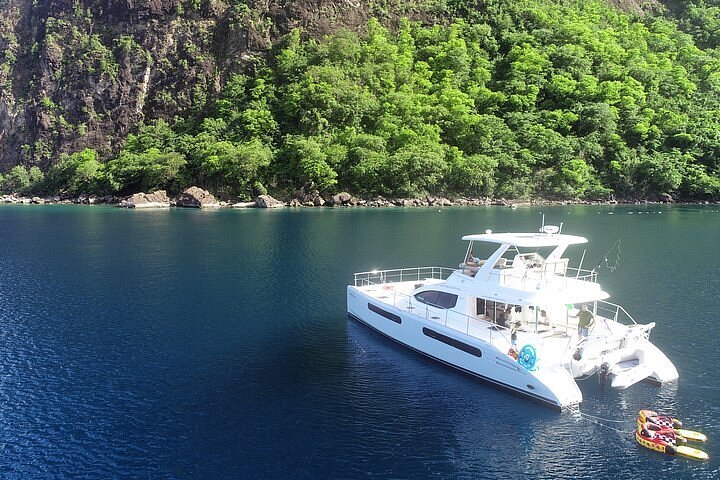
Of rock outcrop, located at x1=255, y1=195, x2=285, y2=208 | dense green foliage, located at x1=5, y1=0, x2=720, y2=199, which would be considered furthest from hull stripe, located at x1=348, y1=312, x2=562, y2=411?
dense green foliage, located at x1=5, y1=0, x2=720, y2=199

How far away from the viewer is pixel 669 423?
21.4 meters

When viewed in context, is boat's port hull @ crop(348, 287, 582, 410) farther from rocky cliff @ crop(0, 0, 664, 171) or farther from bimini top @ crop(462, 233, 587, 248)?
rocky cliff @ crop(0, 0, 664, 171)

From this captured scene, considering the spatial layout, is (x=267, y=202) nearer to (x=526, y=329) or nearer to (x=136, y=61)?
(x=136, y=61)

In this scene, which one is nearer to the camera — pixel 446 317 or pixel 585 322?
pixel 585 322

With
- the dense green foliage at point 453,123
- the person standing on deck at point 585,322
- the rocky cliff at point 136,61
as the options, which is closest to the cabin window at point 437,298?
the person standing on deck at point 585,322

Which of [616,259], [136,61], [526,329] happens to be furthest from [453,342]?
[136,61]

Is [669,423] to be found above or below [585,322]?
below

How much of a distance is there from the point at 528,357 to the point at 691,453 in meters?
7.07

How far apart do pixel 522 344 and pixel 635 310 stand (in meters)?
16.8

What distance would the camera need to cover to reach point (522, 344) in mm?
26422

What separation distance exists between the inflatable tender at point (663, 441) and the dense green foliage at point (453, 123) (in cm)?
10568

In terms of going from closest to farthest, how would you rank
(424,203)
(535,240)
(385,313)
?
(535,240)
(385,313)
(424,203)

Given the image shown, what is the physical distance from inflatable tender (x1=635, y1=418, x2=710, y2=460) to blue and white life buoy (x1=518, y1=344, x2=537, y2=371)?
4846 millimetres

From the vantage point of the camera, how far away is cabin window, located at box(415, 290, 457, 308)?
30.9m
